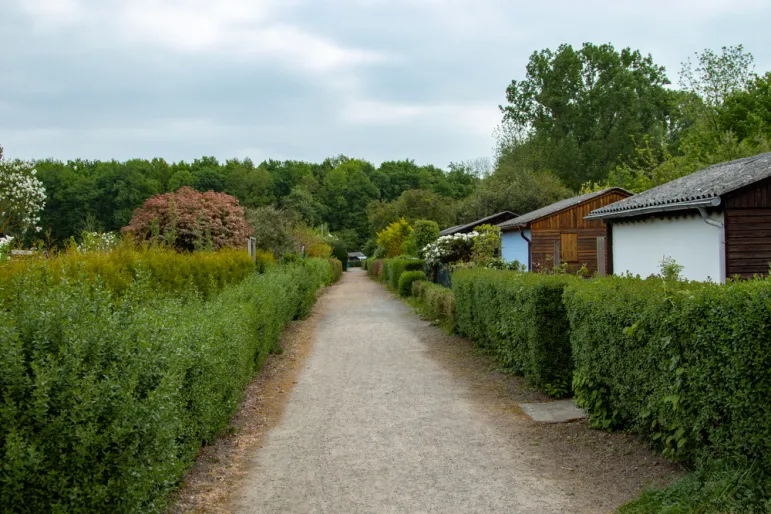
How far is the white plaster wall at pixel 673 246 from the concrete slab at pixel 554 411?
15.0 ft

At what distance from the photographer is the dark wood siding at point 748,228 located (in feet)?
39.3

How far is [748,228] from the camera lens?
1203cm

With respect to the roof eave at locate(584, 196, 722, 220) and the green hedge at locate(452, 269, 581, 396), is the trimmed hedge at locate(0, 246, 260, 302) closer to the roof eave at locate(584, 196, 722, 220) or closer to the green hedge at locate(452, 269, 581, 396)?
the green hedge at locate(452, 269, 581, 396)

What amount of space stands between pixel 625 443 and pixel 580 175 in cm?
5297

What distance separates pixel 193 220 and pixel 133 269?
1139cm

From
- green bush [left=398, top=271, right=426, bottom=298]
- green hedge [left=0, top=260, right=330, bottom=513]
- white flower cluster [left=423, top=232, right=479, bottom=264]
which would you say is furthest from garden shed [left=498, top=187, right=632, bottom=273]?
green hedge [left=0, top=260, right=330, bottom=513]

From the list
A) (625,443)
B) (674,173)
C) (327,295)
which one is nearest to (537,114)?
(674,173)

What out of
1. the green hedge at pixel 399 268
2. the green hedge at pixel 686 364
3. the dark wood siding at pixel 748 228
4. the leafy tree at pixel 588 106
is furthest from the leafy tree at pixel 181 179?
the green hedge at pixel 686 364

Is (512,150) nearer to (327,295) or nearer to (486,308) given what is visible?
(327,295)

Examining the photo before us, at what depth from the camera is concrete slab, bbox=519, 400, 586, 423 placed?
7470 mm

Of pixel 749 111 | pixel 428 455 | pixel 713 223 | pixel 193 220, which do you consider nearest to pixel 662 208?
pixel 713 223

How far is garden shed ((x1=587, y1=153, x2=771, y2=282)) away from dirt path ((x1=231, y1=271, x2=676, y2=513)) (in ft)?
18.1

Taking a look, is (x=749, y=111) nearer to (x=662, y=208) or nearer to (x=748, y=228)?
(x=662, y=208)

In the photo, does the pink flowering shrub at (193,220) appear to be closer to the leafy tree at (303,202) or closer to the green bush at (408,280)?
the green bush at (408,280)
